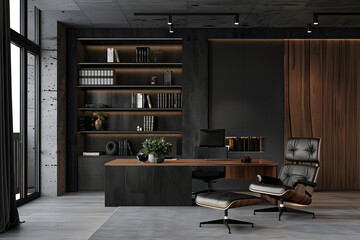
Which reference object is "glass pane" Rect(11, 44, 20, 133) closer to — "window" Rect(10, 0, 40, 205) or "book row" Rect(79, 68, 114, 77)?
"window" Rect(10, 0, 40, 205)

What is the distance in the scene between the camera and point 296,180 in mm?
5473

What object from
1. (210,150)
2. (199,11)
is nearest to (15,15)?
(199,11)

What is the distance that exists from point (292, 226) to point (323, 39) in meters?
4.28

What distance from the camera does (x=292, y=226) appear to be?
4805 millimetres

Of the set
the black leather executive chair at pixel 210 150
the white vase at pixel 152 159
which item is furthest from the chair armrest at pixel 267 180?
the white vase at pixel 152 159

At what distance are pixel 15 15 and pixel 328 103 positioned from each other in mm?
5657

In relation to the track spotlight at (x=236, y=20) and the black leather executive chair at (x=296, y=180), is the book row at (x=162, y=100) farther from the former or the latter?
the black leather executive chair at (x=296, y=180)

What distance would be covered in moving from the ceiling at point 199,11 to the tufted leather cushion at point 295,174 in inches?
99.0

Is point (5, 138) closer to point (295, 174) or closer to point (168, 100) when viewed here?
point (168, 100)

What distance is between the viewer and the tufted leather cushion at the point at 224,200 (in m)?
4.57

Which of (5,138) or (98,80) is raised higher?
(98,80)

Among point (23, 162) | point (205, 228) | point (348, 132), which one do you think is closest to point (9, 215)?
point (23, 162)

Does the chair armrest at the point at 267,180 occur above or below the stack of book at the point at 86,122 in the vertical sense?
below

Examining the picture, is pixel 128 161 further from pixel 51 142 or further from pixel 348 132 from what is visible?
pixel 348 132
